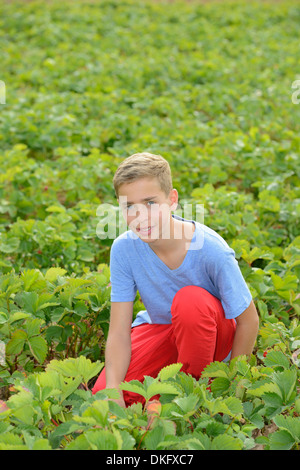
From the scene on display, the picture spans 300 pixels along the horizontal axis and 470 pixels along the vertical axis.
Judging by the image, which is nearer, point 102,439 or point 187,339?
point 102,439

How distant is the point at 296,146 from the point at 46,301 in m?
2.98

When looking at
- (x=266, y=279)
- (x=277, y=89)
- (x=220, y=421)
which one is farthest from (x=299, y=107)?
(x=220, y=421)

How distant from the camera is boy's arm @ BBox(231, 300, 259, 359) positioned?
1.88m

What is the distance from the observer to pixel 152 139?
4.50 meters

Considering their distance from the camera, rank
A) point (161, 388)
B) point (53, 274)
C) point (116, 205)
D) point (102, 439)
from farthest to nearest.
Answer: point (116, 205) → point (53, 274) → point (161, 388) → point (102, 439)

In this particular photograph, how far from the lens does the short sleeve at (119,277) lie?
6.48 feet

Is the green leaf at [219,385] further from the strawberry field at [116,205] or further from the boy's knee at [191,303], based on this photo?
the boy's knee at [191,303]

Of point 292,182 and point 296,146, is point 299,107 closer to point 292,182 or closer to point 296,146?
point 296,146

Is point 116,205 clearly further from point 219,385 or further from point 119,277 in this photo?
point 219,385

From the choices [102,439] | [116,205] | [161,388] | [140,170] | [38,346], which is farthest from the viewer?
[116,205]

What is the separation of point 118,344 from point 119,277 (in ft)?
0.78

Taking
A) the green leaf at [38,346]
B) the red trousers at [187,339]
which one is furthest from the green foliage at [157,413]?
the green leaf at [38,346]

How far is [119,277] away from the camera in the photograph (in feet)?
6.49

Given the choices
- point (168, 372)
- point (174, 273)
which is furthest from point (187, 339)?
point (168, 372)
